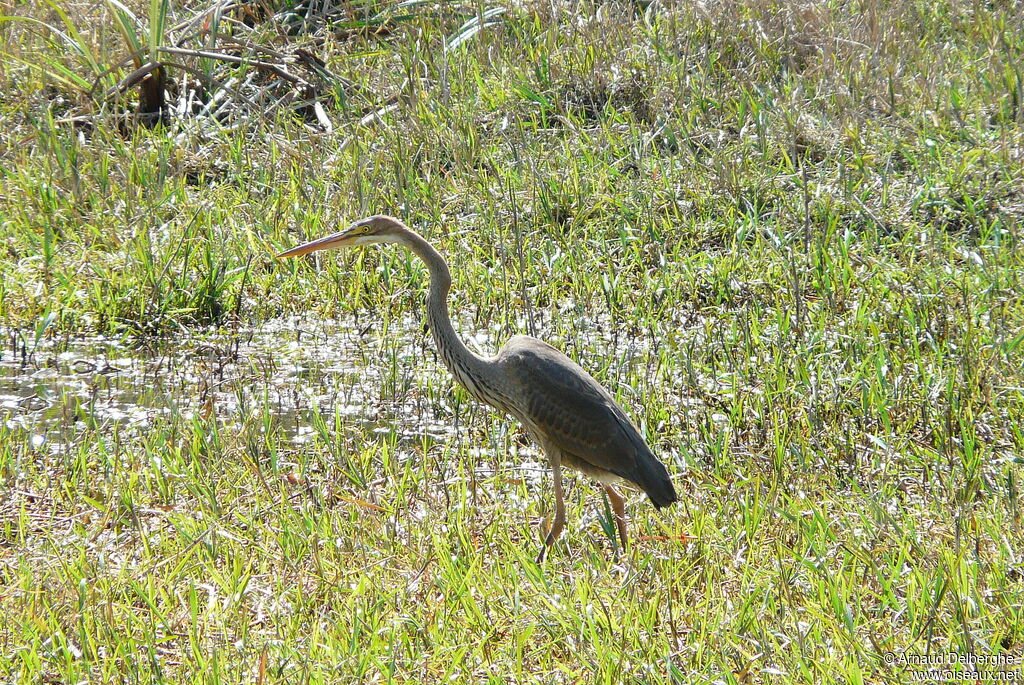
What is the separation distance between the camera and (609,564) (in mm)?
3883

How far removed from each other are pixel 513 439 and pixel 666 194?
218cm

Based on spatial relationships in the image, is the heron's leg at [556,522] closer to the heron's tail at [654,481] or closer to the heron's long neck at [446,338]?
the heron's tail at [654,481]

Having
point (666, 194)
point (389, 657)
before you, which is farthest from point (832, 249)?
point (389, 657)

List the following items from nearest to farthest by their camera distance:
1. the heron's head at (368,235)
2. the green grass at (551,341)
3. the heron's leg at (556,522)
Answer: the green grass at (551,341) → the heron's leg at (556,522) → the heron's head at (368,235)

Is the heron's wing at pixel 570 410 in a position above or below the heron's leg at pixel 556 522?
above

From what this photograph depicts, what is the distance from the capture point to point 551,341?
5.48 metres

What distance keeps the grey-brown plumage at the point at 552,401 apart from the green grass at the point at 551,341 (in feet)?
0.50

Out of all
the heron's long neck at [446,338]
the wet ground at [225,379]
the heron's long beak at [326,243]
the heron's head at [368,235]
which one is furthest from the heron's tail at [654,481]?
the heron's long beak at [326,243]

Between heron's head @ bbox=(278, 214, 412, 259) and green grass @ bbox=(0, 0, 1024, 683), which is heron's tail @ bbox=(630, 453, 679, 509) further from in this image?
heron's head @ bbox=(278, 214, 412, 259)

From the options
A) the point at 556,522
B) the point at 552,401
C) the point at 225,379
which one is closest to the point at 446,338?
the point at 552,401

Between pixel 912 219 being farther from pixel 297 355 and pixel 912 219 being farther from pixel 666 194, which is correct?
pixel 297 355

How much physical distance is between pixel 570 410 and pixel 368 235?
3.44 feet

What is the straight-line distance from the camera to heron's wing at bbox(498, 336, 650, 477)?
13.5 ft

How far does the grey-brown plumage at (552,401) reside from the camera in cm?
406
